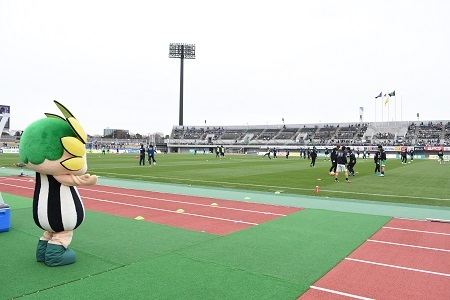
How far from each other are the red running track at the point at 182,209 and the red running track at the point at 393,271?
10.0 ft

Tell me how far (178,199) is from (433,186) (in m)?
13.3

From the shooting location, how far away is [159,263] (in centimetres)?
585

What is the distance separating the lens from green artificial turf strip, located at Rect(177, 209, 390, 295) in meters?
5.71

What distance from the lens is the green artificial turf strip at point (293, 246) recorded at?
5.71 meters

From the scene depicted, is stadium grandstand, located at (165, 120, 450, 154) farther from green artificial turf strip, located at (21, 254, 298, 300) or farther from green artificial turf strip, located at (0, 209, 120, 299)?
green artificial turf strip, located at (0, 209, 120, 299)

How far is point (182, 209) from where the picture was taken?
10859 mm

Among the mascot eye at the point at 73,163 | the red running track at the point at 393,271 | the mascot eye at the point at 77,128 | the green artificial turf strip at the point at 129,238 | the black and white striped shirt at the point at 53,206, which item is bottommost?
the red running track at the point at 393,271

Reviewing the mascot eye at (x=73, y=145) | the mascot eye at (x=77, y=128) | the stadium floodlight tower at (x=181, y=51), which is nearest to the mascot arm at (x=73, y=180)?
the mascot eye at (x=73, y=145)

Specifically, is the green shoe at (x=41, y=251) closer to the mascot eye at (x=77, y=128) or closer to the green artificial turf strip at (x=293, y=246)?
the mascot eye at (x=77, y=128)

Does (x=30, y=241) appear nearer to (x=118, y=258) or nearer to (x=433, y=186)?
(x=118, y=258)

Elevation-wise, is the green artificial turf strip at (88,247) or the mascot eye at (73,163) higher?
the mascot eye at (73,163)

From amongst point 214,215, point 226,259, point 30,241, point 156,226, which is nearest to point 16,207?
point 30,241

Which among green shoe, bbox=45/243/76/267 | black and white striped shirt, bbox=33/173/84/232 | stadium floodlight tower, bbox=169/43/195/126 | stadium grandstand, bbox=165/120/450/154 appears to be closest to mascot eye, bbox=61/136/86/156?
black and white striped shirt, bbox=33/173/84/232

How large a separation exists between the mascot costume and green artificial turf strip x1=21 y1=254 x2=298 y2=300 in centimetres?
104
